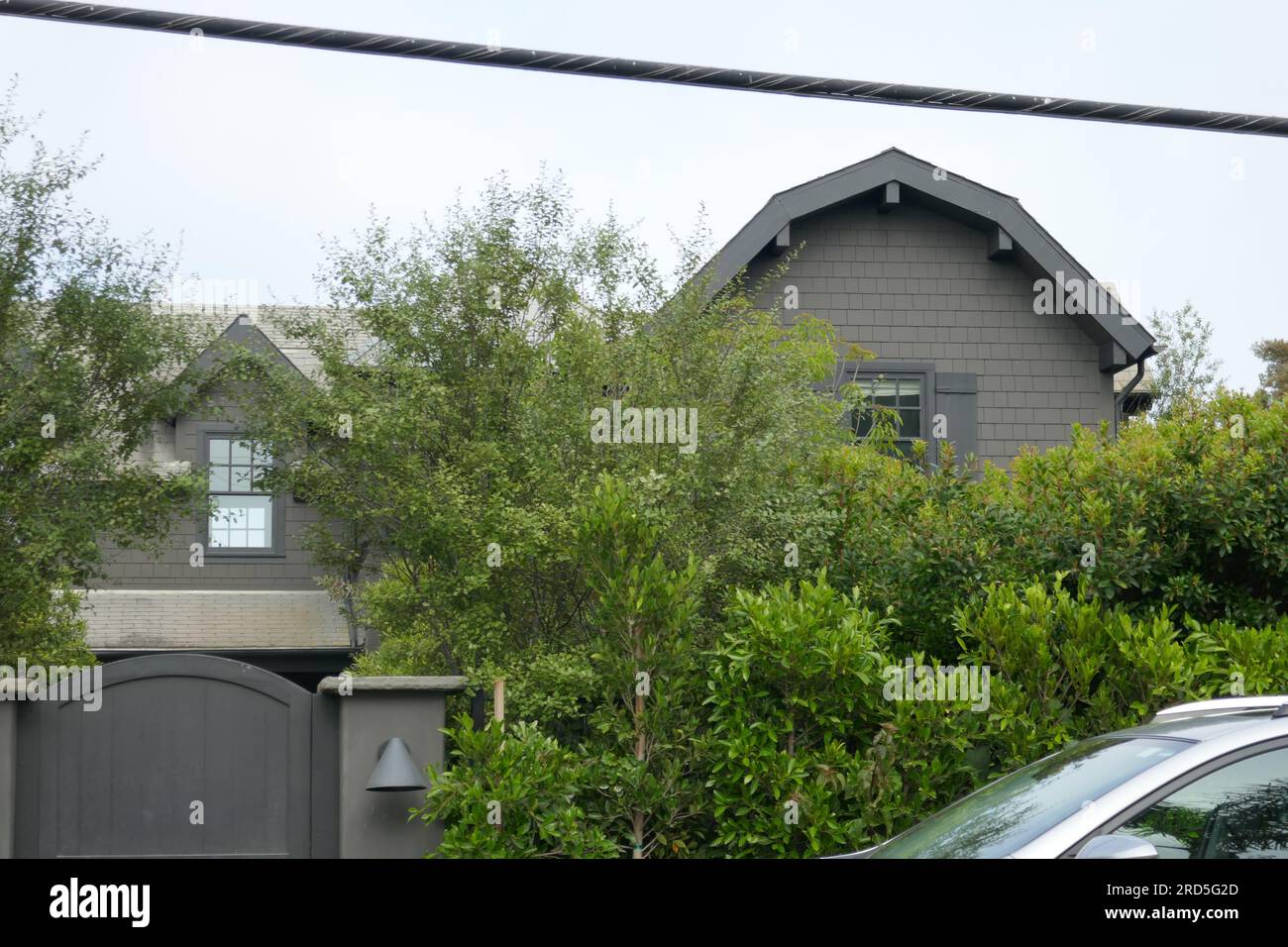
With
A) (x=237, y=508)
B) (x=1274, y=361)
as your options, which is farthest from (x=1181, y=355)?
(x=237, y=508)

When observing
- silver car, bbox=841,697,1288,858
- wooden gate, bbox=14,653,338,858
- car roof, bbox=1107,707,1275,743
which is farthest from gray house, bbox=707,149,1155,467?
silver car, bbox=841,697,1288,858

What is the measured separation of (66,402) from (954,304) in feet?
34.4

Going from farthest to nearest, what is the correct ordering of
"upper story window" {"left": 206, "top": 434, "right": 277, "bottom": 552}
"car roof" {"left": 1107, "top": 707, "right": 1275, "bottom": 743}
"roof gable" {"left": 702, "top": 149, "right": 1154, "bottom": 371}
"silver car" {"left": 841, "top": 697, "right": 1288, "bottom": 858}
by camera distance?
"upper story window" {"left": 206, "top": 434, "right": 277, "bottom": 552} < "roof gable" {"left": 702, "top": 149, "right": 1154, "bottom": 371} < "car roof" {"left": 1107, "top": 707, "right": 1275, "bottom": 743} < "silver car" {"left": 841, "top": 697, "right": 1288, "bottom": 858}

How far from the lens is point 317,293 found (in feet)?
35.3

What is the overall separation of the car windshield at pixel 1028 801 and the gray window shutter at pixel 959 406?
Answer: 10.7 meters

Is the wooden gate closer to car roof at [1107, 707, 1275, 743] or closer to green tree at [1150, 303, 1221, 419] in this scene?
car roof at [1107, 707, 1275, 743]

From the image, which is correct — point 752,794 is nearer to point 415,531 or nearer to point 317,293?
point 415,531

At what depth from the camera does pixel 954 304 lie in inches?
623

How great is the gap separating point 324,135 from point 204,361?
7.68 ft

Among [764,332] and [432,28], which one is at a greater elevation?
[432,28]

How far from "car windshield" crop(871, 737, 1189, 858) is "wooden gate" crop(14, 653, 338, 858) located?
440 centimetres

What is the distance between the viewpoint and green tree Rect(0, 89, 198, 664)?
9.12 metres
